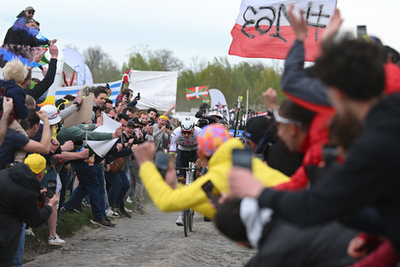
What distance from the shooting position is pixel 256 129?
596 cm

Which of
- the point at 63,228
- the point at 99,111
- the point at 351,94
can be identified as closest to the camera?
the point at 351,94

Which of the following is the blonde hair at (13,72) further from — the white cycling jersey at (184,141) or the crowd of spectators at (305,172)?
the white cycling jersey at (184,141)

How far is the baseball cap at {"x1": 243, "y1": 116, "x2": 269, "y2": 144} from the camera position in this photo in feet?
19.4

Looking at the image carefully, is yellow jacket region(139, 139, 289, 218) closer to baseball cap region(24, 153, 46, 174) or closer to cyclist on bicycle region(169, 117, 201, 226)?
baseball cap region(24, 153, 46, 174)

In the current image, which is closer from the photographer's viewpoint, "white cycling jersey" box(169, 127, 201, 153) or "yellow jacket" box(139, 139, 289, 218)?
"yellow jacket" box(139, 139, 289, 218)

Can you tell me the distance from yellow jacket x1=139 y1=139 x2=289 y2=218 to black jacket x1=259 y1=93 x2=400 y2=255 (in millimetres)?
1420

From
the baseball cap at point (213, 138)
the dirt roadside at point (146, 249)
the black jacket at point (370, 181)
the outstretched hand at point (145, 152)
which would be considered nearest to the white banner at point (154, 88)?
the dirt roadside at point (146, 249)

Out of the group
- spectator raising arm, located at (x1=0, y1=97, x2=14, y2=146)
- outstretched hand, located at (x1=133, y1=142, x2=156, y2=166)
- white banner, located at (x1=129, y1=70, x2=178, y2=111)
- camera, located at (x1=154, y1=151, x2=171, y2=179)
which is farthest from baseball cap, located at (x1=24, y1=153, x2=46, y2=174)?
white banner, located at (x1=129, y1=70, x2=178, y2=111)

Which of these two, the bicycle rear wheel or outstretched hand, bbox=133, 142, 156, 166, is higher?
outstretched hand, bbox=133, 142, 156, 166

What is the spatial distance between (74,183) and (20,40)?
203 inches

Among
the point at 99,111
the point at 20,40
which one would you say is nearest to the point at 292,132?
the point at 20,40

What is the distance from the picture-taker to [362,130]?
8.32ft

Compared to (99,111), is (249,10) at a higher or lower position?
higher

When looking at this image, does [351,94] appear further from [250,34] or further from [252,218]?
[250,34]
